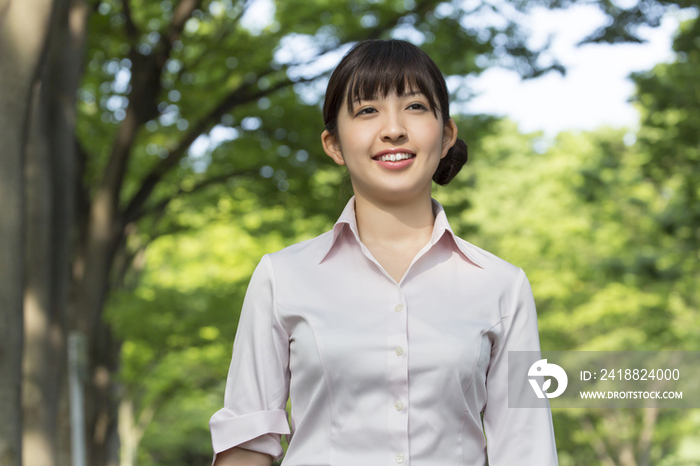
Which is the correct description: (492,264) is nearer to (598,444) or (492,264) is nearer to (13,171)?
(13,171)

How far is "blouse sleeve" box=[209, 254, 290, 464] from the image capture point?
1.60 m

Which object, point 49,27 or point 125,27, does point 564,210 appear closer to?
point 125,27

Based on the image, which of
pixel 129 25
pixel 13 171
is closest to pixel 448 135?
pixel 13 171

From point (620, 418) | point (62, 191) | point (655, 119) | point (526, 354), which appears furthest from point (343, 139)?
point (620, 418)

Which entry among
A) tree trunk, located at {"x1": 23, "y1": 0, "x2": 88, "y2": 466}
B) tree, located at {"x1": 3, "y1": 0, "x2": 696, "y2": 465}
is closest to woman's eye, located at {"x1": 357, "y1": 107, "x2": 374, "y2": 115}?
tree trunk, located at {"x1": 23, "y1": 0, "x2": 88, "y2": 466}

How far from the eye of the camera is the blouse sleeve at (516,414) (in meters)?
1.61

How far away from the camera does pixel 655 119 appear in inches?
425

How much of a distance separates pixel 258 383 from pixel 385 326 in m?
0.30

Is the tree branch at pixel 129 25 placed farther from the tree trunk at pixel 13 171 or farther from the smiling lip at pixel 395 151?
the smiling lip at pixel 395 151

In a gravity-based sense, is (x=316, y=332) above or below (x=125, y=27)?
below

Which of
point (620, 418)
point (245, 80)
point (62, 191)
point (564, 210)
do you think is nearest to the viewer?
point (62, 191)

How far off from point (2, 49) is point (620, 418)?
19477 mm

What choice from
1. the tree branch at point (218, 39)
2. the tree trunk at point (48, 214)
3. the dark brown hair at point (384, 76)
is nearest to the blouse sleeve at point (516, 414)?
the dark brown hair at point (384, 76)

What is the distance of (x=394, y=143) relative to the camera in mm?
1680
